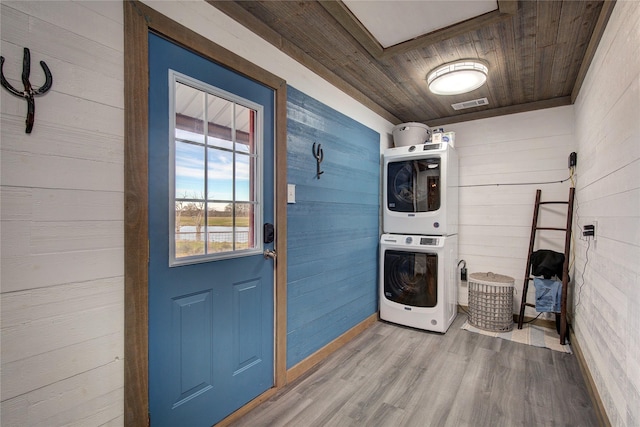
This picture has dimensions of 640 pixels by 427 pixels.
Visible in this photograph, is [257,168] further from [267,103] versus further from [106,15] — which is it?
[106,15]

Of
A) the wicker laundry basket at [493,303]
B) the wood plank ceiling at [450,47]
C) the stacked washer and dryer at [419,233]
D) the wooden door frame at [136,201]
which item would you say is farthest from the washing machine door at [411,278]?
the wooden door frame at [136,201]

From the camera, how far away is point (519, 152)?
322 centimetres

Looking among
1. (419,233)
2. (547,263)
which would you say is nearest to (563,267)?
(547,263)

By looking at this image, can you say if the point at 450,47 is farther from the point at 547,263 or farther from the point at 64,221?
the point at 64,221

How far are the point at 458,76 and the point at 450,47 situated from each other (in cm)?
31

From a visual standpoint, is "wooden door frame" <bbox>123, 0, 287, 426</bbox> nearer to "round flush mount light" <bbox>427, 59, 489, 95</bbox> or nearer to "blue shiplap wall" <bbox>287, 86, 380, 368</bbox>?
"blue shiplap wall" <bbox>287, 86, 380, 368</bbox>

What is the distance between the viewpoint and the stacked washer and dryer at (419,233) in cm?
286

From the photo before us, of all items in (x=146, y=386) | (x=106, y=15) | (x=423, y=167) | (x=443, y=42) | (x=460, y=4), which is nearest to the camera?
(x=106, y=15)

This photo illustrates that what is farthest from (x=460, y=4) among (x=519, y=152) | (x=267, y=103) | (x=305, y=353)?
(x=305, y=353)

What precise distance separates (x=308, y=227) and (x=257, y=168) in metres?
0.62

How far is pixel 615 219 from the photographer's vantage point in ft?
5.02

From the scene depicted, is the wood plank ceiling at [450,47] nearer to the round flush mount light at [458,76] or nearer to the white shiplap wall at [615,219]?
the round flush mount light at [458,76]

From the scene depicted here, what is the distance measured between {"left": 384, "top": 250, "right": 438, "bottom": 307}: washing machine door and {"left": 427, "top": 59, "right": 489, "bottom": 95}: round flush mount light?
4.95 ft

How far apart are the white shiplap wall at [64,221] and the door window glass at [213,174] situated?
271mm
